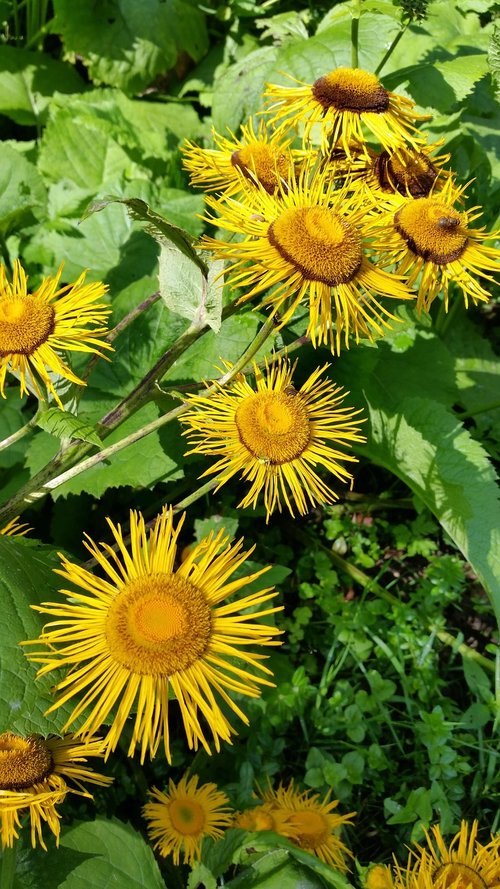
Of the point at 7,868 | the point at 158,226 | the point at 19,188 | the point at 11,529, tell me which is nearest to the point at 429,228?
the point at 158,226

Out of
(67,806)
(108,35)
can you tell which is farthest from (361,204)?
(108,35)

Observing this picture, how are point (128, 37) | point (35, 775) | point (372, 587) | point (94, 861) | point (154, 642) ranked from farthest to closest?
point (128, 37) < point (372, 587) < point (94, 861) < point (35, 775) < point (154, 642)

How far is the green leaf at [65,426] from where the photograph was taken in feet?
3.42

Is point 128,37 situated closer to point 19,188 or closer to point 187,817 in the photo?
point 19,188

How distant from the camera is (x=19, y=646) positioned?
3.26ft

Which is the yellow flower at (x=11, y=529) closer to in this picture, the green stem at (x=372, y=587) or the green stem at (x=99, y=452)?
the green stem at (x=99, y=452)

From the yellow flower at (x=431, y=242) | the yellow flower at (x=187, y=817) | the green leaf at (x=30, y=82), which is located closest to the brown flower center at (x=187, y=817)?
the yellow flower at (x=187, y=817)

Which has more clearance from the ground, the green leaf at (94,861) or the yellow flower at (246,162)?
the yellow flower at (246,162)

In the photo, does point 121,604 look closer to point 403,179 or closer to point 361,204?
point 361,204

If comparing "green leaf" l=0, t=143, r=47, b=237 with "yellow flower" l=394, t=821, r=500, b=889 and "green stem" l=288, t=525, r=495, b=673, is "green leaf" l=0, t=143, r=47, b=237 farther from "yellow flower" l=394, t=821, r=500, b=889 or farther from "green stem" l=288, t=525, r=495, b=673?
"yellow flower" l=394, t=821, r=500, b=889

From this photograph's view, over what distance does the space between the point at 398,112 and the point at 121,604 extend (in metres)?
0.81

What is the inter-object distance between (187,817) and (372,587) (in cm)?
66

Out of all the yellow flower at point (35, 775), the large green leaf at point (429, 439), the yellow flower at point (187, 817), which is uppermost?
the large green leaf at point (429, 439)

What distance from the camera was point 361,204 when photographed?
3.62ft
